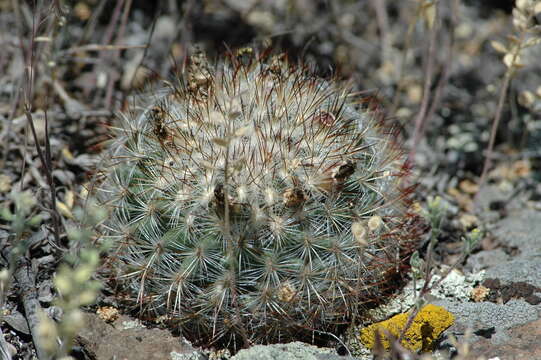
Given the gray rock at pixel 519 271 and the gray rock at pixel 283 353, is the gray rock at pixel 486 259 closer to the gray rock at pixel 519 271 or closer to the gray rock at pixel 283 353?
the gray rock at pixel 519 271

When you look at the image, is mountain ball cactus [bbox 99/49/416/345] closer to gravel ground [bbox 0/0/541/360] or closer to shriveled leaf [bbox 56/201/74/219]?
gravel ground [bbox 0/0/541/360]

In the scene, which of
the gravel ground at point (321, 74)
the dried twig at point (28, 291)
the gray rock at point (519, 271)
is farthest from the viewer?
the gray rock at point (519, 271)

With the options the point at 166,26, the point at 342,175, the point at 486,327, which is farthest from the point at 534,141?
the point at 166,26

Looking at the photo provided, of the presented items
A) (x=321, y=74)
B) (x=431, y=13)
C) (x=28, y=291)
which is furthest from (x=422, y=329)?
(x=431, y=13)

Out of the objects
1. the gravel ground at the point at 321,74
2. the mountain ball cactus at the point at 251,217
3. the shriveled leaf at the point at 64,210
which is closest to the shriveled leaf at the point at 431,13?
the gravel ground at the point at 321,74

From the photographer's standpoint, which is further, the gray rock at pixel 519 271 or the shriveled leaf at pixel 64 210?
the shriveled leaf at pixel 64 210

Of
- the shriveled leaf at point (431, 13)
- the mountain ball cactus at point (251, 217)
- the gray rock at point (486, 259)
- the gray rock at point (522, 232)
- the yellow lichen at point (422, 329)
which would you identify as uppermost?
the shriveled leaf at point (431, 13)

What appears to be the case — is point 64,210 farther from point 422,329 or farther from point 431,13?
point 431,13

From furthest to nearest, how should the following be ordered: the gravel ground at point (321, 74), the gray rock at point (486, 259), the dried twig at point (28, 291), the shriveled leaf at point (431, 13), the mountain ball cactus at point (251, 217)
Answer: the shriveled leaf at point (431, 13) < the gray rock at point (486, 259) < the gravel ground at point (321, 74) < the dried twig at point (28, 291) < the mountain ball cactus at point (251, 217)
